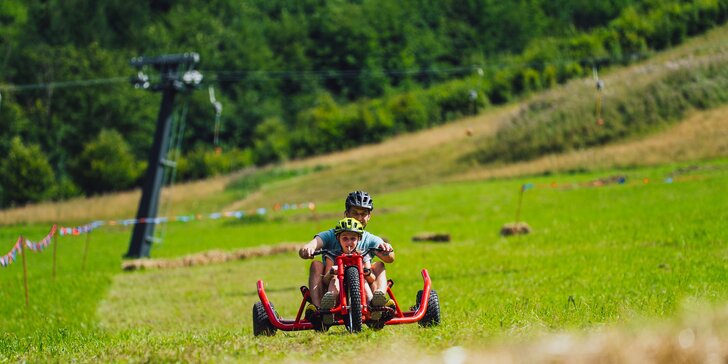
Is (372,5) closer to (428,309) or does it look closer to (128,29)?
(128,29)

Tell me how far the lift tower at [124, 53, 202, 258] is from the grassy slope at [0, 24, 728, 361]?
3.73ft

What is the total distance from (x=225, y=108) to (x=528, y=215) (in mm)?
82970

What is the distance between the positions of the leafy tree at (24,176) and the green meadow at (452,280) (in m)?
40.6

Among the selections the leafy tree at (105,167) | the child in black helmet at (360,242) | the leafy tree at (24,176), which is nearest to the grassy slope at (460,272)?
the child in black helmet at (360,242)

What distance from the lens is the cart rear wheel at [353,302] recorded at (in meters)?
11.4

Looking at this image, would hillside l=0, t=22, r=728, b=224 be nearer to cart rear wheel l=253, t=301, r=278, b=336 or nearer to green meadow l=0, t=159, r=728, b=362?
green meadow l=0, t=159, r=728, b=362

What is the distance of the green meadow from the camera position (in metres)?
10.6

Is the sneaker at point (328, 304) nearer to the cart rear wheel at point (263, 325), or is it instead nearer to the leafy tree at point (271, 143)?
the cart rear wheel at point (263, 325)

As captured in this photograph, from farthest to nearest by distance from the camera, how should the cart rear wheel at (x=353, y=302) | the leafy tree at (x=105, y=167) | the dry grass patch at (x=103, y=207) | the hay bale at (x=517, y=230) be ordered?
the leafy tree at (x=105, y=167), the dry grass patch at (x=103, y=207), the hay bale at (x=517, y=230), the cart rear wheel at (x=353, y=302)

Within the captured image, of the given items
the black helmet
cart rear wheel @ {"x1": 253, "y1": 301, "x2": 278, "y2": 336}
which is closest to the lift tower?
cart rear wheel @ {"x1": 253, "y1": 301, "x2": 278, "y2": 336}

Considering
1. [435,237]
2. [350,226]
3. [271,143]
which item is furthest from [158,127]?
[271,143]

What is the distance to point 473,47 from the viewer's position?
484ft

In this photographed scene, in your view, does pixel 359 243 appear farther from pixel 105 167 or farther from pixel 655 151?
pixel 105 167

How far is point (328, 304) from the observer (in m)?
11.5
